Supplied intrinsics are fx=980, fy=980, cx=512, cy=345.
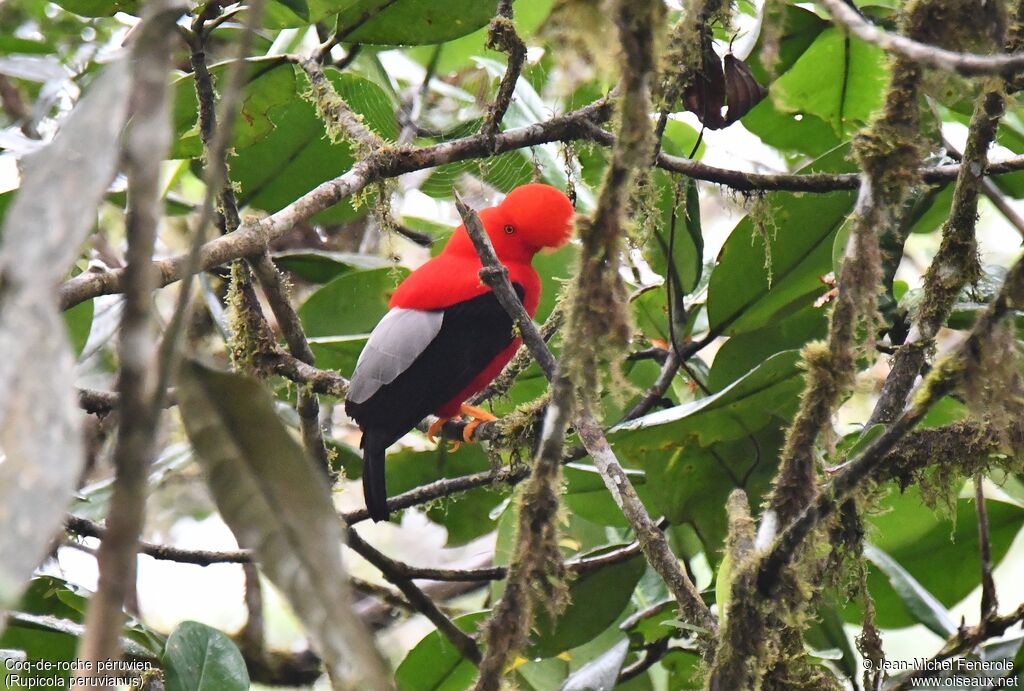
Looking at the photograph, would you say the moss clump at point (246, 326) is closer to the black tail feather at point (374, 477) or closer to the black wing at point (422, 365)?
the black wing at point (422, 365)

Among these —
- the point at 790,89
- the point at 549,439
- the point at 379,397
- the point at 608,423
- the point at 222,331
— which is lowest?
the point at 549,439

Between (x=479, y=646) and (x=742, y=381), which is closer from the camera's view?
(x=742, y=381)

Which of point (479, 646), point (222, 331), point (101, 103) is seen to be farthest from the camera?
point (222, 331)

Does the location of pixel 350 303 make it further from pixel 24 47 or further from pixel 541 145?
pixel 24 47

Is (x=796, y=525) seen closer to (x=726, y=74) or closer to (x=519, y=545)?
(x=519, y=545)

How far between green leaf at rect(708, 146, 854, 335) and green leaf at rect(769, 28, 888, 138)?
0.29 metres

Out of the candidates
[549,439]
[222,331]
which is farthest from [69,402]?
[222,331]

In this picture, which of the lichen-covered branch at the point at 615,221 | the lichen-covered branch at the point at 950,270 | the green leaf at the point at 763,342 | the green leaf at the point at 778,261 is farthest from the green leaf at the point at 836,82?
the lichen-covered branch at the point at 615,221

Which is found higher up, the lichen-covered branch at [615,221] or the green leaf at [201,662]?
the lichen-covered branch at [615,221]

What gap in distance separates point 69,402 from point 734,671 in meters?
1.01

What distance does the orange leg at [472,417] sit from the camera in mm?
2697

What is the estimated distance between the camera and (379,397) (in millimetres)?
2611

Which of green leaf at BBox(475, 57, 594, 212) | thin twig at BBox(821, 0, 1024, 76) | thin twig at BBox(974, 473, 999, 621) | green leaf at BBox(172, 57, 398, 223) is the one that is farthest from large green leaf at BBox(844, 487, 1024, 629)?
green leaf at BBox(172, 57, 398, 223)

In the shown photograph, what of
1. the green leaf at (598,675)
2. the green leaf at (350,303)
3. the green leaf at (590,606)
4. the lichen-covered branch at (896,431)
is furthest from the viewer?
the green leaf at (350,303)
